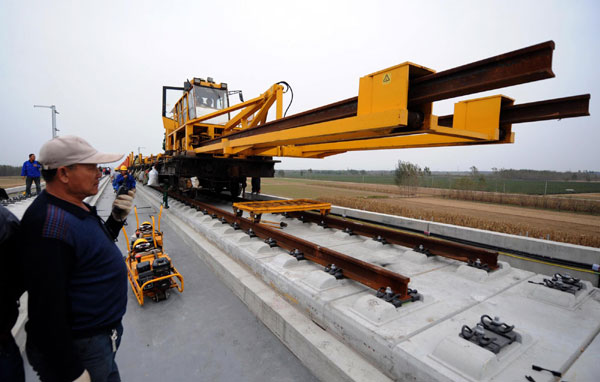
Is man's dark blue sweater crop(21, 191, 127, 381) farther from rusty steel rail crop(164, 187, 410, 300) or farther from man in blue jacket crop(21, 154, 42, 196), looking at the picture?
man in blue jacket crop(21, 154, 42, 196)

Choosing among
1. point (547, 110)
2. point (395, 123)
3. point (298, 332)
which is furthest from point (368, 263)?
point (547, 110)

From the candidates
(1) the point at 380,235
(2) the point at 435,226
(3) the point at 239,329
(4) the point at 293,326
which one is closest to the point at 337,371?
(4) the point at 293,326

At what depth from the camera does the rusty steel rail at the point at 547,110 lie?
2.56 metres

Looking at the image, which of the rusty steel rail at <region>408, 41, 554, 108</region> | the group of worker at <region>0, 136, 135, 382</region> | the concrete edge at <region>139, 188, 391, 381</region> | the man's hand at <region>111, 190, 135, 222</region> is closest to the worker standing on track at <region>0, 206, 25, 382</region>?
the group of worker at <region>0, 136, 135, 382</region>

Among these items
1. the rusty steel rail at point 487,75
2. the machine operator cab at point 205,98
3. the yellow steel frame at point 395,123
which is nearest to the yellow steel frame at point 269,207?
the yellow steel frame at point 395,123

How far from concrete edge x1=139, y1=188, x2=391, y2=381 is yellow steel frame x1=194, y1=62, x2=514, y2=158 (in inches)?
74.1

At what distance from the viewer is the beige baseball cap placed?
4.31 feet

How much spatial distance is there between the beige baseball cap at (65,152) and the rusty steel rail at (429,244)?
407 cm

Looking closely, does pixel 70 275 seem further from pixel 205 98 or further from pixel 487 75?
pixel 205 98

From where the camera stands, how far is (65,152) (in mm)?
1358

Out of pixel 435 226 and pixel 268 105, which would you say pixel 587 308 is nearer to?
pixel 435 226

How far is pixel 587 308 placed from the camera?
8.75 ft

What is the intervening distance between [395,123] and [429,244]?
258cm

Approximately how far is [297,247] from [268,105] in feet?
11.0
